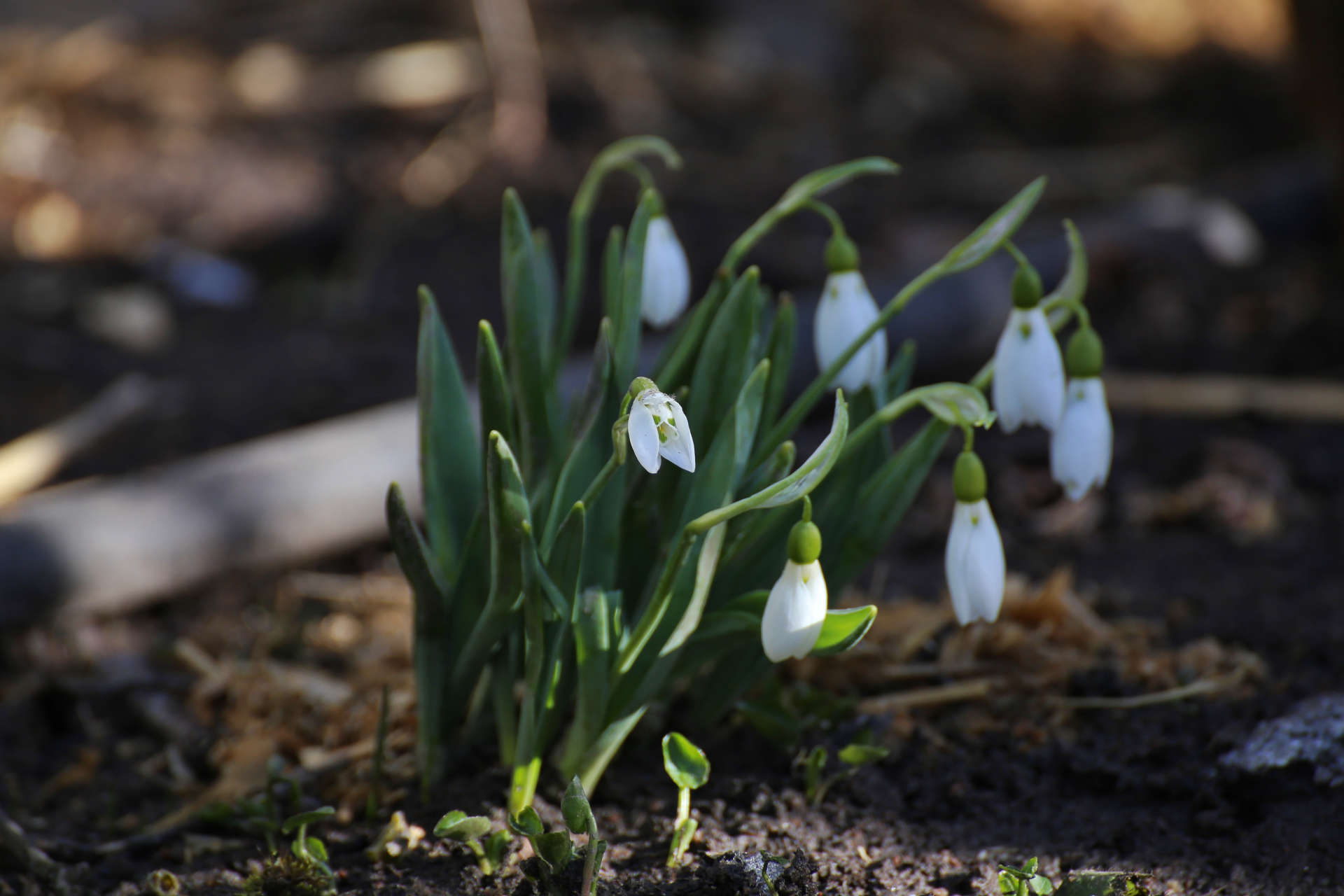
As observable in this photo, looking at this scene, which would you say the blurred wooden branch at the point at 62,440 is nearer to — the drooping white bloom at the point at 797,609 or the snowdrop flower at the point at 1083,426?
the drooping white bloom at the point at 797,609

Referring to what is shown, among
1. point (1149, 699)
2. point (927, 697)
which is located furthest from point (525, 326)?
point (1149, 699)

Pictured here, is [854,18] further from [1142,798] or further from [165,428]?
[1142,798]

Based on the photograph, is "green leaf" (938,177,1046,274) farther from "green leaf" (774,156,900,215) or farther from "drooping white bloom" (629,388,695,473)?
"drooping white bloom" (629,388,695,473)

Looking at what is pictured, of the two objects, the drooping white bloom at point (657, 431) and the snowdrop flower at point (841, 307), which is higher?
the snowdrop flower at point (841, 307)

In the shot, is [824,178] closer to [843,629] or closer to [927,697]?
[843,629]

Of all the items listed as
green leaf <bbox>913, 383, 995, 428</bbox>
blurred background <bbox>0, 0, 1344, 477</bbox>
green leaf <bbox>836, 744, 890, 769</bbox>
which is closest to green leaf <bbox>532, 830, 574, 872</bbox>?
green leaf <bbox>836, 744, 890, 769</bbox>

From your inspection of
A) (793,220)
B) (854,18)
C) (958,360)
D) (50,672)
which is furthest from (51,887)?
(854,18)

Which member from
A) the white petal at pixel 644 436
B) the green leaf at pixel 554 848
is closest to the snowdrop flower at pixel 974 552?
the white petal at pixel 644 436
